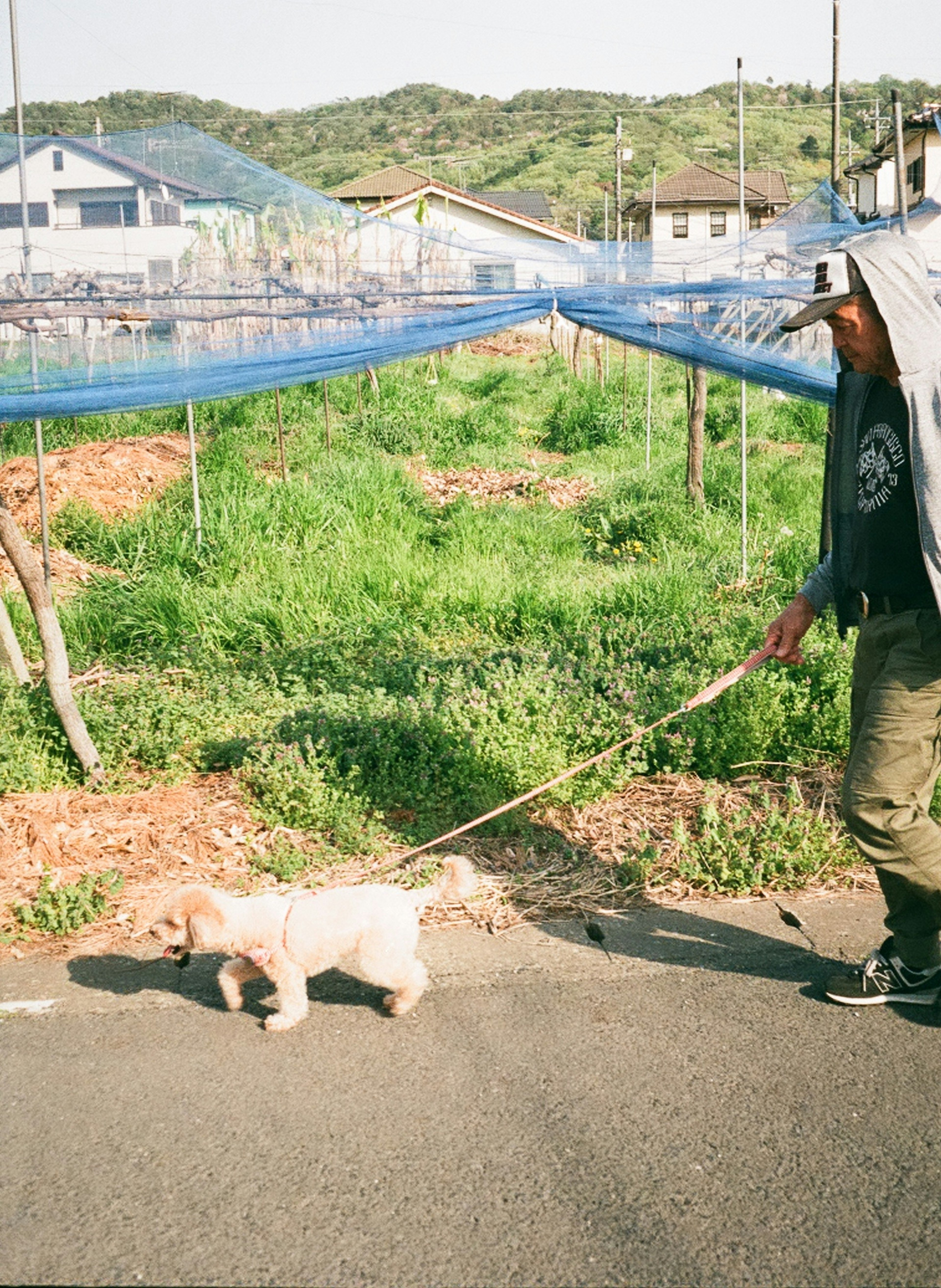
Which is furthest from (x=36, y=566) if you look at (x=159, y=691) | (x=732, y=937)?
(x=732, y=937)

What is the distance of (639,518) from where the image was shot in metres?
10.2

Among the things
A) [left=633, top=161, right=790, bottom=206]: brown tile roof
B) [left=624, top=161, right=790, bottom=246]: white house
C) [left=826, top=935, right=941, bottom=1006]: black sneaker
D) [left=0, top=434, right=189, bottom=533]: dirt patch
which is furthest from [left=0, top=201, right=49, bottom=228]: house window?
[left=633, top=161, right=790, bottom=206]: brown tile roof

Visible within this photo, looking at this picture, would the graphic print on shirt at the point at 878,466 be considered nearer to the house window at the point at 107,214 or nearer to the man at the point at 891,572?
the man at the point at 891,572

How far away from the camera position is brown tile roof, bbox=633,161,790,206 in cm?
4800

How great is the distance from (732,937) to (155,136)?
426 centimetres

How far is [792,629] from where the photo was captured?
3.85 meters

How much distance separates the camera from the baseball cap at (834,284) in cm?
323

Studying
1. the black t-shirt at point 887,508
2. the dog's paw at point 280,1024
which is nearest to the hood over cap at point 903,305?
the black t-shirt at point 887,508

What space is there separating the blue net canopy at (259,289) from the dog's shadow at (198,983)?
2.22 metres

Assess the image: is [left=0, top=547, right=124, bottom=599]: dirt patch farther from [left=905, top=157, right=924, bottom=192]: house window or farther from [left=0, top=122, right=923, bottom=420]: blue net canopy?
[left=905, top=157, right=924, bottom=192]: house window

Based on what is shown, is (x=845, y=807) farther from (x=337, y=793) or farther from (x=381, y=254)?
(x=381, y=254)

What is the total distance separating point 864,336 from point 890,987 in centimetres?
196

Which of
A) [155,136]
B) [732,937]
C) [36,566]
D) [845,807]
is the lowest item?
[732,937]

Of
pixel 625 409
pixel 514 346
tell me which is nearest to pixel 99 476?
pixel 625 409
